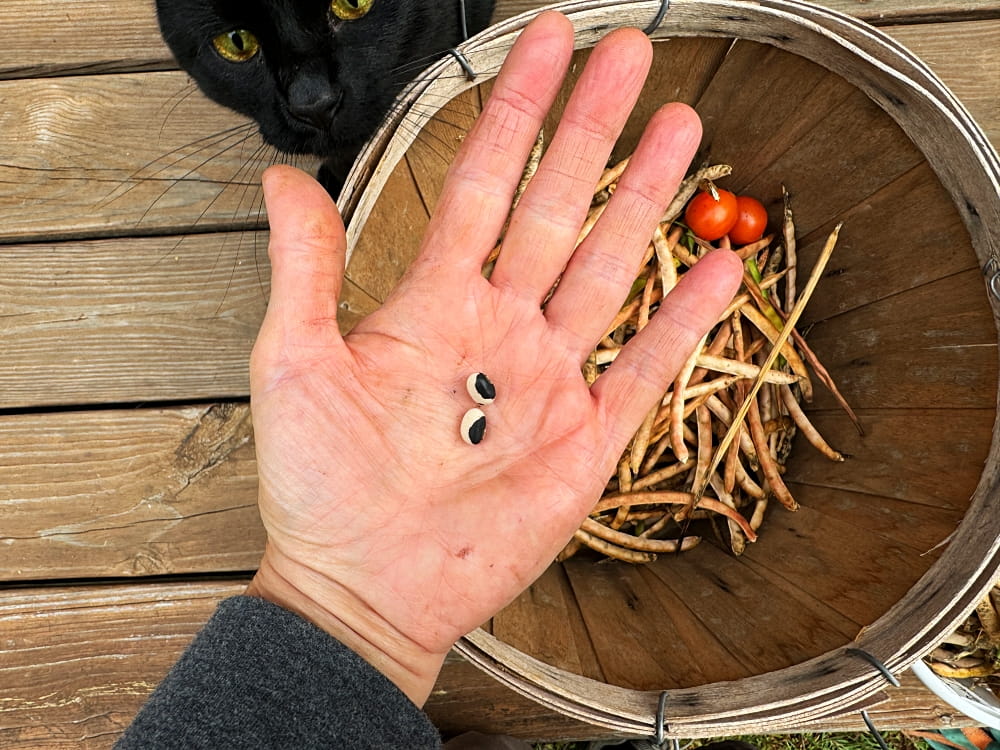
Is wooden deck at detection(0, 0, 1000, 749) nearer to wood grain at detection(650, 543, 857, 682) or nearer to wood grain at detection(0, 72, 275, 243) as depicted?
wood grain at detection(0, 72, 275, 243)

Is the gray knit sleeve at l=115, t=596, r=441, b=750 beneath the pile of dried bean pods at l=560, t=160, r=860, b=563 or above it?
beneath

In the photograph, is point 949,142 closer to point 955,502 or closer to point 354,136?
point 955,502

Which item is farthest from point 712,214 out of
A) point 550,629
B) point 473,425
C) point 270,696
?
point 270,696

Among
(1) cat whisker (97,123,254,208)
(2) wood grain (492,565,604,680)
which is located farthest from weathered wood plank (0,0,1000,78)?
(2) wood grain (492,565,604,680)

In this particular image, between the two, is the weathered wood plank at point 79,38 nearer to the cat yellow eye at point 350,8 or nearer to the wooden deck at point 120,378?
the wooden deck at point 120,378

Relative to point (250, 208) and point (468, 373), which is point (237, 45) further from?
point (468, 373)

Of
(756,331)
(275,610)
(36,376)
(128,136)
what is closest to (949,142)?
(756,331)
